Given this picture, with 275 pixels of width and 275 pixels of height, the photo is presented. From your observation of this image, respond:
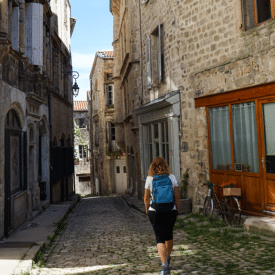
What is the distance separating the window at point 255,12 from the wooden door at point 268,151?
1632 millimetres

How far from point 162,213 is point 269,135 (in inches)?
125

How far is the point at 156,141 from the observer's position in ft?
37.3

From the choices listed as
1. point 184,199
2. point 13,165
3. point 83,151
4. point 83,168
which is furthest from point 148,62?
point 83,151

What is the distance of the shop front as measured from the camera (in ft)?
21.4

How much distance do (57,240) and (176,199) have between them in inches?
136

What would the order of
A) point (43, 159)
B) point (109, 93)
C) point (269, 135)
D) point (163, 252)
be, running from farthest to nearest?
1. point (109, 93)
2. point (43, 159)
3. point (269, 135)
4. point (163, 252)

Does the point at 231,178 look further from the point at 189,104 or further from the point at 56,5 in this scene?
the point at 56,5

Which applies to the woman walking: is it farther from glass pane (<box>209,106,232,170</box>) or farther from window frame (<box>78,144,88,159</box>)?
window frame (<box>78,144,88,159</box>)

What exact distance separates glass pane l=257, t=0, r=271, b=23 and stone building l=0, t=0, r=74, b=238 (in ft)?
15.7

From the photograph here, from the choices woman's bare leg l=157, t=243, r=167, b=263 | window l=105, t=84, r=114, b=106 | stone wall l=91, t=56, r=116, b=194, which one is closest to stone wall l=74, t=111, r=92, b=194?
stone wall l=91, t=56, r=116, b=194

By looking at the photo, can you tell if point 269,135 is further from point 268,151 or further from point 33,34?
point 33,34

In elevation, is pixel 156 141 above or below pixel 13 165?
above

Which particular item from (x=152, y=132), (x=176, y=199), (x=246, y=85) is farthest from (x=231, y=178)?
(x=152, y=132)

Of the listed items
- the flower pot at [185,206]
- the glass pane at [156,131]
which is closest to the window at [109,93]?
the glass pane at [156,131]
